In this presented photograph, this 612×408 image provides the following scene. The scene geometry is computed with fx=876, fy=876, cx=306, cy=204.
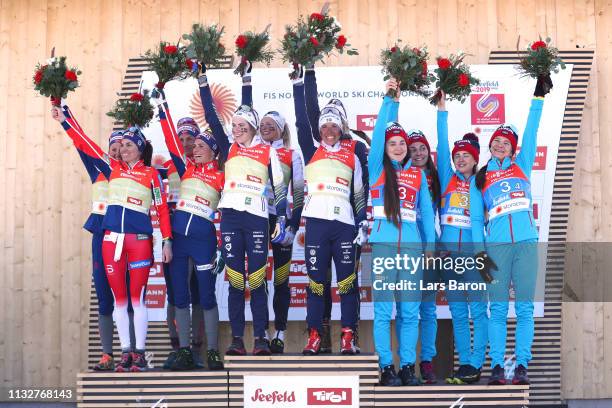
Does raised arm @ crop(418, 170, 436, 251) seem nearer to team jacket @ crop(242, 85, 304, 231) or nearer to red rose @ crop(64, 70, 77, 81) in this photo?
team jacket @ crop(242, 85, 304, 231)

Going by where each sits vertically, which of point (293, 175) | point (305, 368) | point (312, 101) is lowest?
point (305, 368)

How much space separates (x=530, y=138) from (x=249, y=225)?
6.21ft

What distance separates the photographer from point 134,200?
5.84 m

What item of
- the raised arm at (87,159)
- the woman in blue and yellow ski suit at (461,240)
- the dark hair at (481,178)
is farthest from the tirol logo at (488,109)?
the raised arm at (87,159)

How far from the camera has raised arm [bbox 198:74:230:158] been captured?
5988 mm

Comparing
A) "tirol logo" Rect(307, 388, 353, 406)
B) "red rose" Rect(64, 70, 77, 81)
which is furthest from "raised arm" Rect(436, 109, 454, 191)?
"red rose" Rect(64, 70, 77, 81)

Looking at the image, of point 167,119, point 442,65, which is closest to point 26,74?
point 167,119

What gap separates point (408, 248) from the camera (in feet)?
17.9

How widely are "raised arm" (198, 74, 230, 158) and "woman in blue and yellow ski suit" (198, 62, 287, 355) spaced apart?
0.77 ft

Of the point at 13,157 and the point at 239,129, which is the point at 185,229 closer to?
the point at 239,129

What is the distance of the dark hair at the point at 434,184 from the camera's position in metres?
5.93

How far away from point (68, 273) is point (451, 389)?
352 centimetres

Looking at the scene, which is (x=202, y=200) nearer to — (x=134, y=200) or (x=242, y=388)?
(x=134, y=200)

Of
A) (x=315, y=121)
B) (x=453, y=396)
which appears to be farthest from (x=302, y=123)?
(x=453, y=396)
